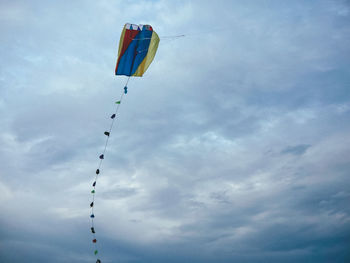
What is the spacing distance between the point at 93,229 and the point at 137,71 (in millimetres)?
19524

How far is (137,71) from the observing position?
38.0m

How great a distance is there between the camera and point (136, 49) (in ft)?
124

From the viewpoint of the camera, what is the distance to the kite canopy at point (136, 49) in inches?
1470

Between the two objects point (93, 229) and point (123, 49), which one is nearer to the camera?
point (93, 229)

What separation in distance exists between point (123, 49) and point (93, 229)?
21810 millimetres

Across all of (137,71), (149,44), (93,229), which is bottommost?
(93,229)

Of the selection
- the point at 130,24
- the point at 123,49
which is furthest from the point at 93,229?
the point at 130,24

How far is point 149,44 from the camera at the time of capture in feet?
123

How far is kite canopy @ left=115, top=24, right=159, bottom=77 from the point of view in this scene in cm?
3734

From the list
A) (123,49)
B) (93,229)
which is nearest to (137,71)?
(123,49)

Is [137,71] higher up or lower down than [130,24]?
lower down

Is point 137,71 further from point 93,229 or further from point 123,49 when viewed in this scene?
point 93,229

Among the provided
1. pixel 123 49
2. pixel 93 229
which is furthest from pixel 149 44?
pixel 93 229

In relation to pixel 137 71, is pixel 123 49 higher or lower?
higher
